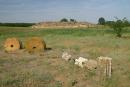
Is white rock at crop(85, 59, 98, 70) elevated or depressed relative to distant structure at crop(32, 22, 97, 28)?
elevated

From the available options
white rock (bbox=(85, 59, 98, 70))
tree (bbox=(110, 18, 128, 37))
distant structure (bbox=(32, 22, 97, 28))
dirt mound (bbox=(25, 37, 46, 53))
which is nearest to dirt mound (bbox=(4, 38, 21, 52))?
dirt mound (bbox=(25, 37, 46, 53))

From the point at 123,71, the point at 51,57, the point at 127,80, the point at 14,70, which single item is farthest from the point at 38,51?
the point at 127,80

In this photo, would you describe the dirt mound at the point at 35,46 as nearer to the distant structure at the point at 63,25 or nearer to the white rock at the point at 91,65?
the white rock at the point at 91,65

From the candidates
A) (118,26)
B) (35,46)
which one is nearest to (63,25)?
(118,26)

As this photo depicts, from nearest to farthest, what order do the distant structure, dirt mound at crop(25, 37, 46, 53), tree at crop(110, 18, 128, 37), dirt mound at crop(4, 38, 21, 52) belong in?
dirt mound at crop(25, 37, 46, 53)
dirt mound at crop(4, 38, 21, 52)
tree at crop(110, 18, 128, 37)
the distant structure

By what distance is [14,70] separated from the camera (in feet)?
38.2

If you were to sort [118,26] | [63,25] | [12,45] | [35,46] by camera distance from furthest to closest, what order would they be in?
[63,25], [118,26], [12,45], [35,46]

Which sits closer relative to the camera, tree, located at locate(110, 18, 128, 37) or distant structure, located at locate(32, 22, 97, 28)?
tree, located at locate(110, 18, 128, 37)

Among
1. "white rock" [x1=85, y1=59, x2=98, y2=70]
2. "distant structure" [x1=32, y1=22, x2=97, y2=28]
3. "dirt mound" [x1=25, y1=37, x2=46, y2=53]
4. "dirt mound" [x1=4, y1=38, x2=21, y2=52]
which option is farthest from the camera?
"distant structure" [x1=32, y1=22, x2=97, y2=28]

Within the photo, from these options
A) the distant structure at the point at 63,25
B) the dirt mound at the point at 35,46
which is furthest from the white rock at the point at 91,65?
the distant structure at the point at 63,25

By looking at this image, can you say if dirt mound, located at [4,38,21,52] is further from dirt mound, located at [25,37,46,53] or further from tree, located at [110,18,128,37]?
tree, located at [110,18,128,37]

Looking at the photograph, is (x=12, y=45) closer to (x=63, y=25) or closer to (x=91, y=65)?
(x=91, y=65)

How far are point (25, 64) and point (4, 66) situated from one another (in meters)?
0.96

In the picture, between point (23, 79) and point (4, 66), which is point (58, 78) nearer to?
point (23, 79)
